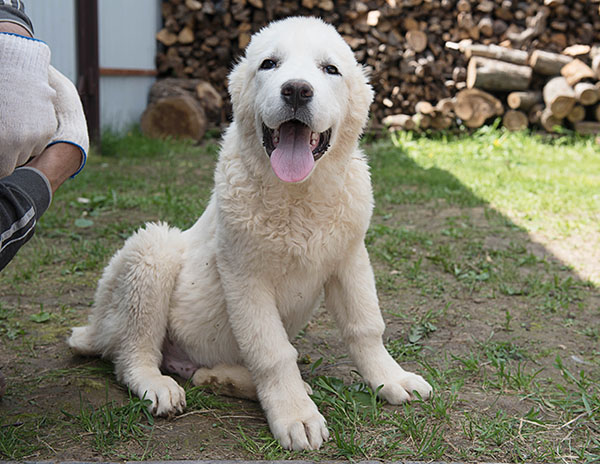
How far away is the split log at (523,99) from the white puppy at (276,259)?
6.67m

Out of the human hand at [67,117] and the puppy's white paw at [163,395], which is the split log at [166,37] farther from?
the puppy's white paw at [163,395]

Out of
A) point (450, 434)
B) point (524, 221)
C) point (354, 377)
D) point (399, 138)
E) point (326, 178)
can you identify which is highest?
point (326, 178)

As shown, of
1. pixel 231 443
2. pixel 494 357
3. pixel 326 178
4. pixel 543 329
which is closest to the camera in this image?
pixel 231 443

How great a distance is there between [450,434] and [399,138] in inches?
261

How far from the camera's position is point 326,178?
90.4 inches

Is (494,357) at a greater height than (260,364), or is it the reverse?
(260,364)

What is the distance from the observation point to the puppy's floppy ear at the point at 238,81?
2.34 meters

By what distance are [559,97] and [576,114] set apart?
426 mm

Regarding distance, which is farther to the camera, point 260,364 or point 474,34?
point 474,34

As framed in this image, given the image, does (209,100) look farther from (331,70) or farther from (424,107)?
(331,70)

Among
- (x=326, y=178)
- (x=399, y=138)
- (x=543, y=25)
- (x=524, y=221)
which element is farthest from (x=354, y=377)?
(x=543, y=25)

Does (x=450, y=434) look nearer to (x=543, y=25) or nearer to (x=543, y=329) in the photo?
(x=543, y=329)

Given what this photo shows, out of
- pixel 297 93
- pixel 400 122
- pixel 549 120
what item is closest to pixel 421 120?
pixel 400 122

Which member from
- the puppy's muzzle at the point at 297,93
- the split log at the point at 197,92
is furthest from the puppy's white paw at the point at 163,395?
the split log at the point at 197,92
